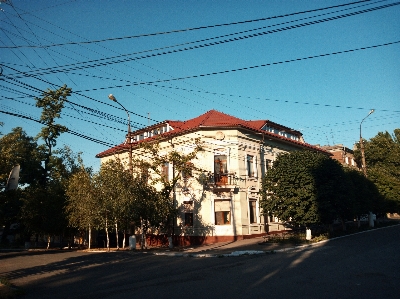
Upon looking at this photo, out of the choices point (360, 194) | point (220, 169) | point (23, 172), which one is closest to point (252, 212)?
point (220, 169)

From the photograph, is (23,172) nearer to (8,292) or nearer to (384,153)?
(8,292)

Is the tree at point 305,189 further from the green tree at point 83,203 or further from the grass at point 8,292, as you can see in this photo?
the grass at point 8,292

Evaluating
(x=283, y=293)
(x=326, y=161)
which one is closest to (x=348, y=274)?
(x=283, y=293)

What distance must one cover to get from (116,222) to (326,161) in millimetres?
17368

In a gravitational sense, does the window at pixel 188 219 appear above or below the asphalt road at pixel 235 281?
above

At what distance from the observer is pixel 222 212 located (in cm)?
2794

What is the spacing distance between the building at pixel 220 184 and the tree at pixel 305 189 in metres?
2.72

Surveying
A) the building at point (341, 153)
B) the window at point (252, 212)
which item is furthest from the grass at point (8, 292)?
the building at point (341, 153)

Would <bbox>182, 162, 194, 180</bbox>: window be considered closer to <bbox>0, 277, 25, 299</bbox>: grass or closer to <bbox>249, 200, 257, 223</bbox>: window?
<bbox>249, 200, 257, 223</bbox>: window

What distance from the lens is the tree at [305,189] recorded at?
2411 centimetres

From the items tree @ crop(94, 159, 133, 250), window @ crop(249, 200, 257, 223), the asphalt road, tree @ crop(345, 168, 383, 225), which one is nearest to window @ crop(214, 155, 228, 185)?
window @ crop(249, 200, 257, 223)

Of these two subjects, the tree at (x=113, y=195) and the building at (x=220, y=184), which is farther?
the building at (x=220, y=184)

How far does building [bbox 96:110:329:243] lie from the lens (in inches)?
1089

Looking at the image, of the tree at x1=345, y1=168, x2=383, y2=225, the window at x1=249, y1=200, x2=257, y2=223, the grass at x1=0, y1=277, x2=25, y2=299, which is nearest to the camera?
the grass at x1=0, y1=277, x2=25, y2=299
